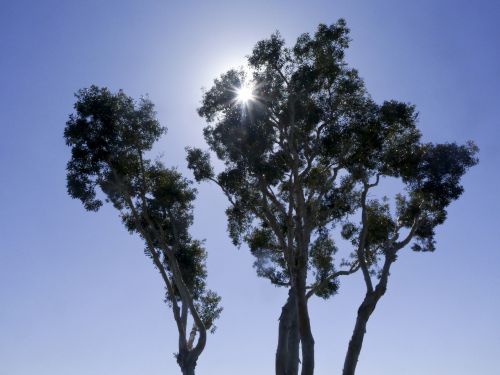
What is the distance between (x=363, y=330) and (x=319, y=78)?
1188 centimetres

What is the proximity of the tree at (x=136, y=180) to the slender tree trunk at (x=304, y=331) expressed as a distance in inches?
217

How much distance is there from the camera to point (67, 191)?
26641 millimetres

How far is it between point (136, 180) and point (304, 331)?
11415mm

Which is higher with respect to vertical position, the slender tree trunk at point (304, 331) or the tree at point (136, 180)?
the tree at point (136, 180)

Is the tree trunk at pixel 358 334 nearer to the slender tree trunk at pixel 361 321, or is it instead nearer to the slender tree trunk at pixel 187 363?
the slender tree trunk at pixel 361 321

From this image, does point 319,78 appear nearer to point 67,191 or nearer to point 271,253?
point 271,253

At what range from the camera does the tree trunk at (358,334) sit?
2038cm

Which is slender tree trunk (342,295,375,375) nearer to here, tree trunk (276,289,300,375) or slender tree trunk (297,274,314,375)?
slender tree trunk (297,274,314,375)

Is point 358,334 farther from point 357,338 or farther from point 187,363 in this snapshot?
point 187,363

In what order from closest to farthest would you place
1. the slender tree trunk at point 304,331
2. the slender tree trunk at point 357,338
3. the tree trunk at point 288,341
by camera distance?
the slender tree trunk at point 357,338
the slender tree trunk at point 304,331
the tree trunk at point 288,341

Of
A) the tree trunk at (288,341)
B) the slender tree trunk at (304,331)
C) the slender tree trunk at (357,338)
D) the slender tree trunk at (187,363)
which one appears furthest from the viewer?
the slender tree trunk at (187,363)

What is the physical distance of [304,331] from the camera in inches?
847

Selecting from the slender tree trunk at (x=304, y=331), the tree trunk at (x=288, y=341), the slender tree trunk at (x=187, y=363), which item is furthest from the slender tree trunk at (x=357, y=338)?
the slender tree trunk at (x=187, y=363)

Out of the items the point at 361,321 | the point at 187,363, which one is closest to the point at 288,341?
the point at 361,321
